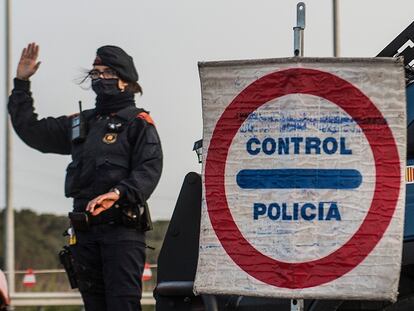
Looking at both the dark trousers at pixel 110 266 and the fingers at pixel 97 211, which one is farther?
the dark trousers at pixel 110 266

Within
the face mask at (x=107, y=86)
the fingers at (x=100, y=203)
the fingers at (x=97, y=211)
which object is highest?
the face mask at (x=107, y=86)

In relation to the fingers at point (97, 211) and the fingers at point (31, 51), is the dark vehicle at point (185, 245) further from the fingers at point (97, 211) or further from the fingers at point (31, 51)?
the fingers at point (31, 51)

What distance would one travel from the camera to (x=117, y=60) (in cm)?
716

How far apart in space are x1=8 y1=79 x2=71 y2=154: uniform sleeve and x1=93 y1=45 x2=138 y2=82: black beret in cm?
41

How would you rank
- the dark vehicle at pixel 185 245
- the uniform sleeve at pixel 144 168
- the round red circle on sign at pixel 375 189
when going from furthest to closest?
the uniform sleeve at pixel 144 168, the dark vehicle at pixel 185 245, the round red circle on sign at pixel 375 189

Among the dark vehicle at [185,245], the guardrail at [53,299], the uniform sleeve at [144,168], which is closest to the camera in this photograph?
the dark vehicle at [185,245]

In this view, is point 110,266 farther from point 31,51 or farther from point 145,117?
point 31,51

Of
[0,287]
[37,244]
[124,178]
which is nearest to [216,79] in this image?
[0,287]

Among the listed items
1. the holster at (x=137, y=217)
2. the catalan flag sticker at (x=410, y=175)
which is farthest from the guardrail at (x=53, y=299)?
the catalan flag sticker at (x=410, y=175)

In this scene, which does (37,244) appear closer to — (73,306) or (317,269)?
(73,306)

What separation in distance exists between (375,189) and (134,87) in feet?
10.1

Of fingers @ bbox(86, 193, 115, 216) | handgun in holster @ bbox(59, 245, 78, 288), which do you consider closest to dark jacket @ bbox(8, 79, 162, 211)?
fingers @ bbox(86, 193, 115, 216)

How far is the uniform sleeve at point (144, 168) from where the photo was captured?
270 inches

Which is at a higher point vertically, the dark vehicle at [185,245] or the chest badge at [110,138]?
the chest badge at [110,138]
